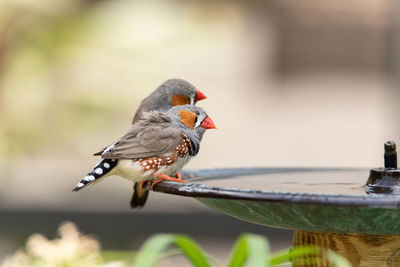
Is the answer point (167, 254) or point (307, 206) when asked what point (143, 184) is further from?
point (307, 206)

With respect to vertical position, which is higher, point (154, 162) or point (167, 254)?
point (154, 162)

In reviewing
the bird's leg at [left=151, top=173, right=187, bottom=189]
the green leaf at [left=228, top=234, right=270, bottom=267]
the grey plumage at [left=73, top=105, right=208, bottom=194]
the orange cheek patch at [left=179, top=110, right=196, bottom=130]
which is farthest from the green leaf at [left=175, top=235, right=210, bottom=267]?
the orange cheek patch at [left=179, top=110, right=196, bottom=130]

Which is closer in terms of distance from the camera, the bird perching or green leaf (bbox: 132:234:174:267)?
green leaf (bbox: 132:234:174:267)

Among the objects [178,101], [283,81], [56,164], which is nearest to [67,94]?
[56,164]

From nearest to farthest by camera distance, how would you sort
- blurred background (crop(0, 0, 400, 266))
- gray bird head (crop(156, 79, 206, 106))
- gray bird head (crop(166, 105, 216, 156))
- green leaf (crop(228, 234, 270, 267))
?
green leaf (crop(228, 234, 270, 267)) → gray bird head (crop(166, 105, 216, 156)) → gray bird head (crop(156, 79, 206, 106)) → blurred background (crop(0, 0, 400, 266))

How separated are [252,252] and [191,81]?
256 inches

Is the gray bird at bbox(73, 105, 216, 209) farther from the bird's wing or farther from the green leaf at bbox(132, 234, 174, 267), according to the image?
the green leaf at bbox(132, 234, 174, 267)

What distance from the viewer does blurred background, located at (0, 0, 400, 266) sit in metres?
7.28

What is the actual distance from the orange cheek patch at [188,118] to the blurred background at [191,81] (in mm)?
4090

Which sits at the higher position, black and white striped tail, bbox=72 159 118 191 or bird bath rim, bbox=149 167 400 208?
black and white striped tail, bbox=72 159 118 191

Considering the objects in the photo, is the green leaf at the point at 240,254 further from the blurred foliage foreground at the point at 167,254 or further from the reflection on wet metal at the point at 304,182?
the reflection on wet metal at the point at 304,182

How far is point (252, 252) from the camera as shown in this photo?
8.05ft

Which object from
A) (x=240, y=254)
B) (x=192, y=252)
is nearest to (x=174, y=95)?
(x=192, y=252)

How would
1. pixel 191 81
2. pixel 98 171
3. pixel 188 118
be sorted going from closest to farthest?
pixel 98 171 → pixel 188 118 → pixel 191 81
